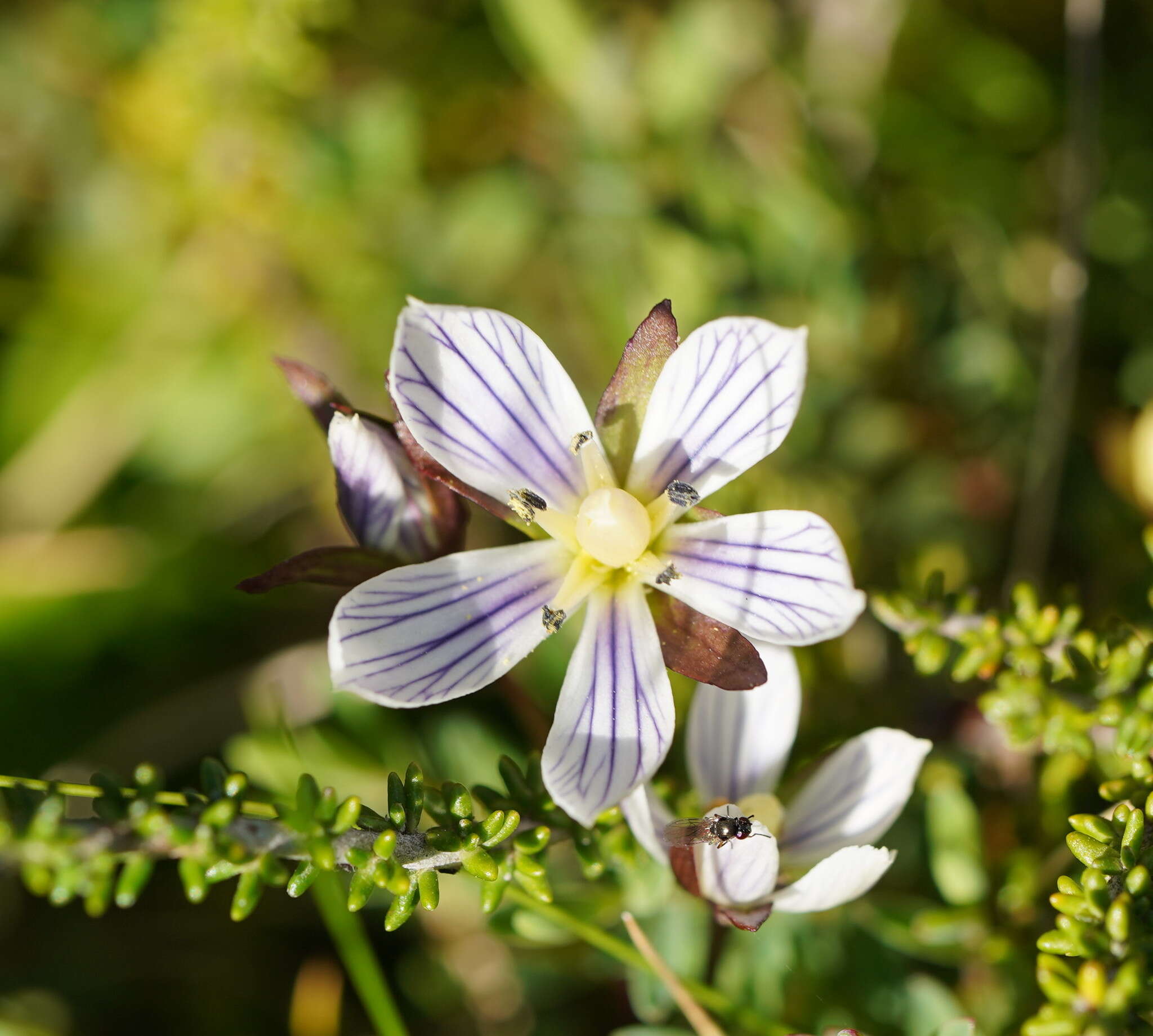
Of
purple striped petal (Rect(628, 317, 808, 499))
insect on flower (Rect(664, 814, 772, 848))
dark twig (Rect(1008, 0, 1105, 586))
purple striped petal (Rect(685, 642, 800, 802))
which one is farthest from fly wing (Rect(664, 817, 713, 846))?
dark twig (Rect(1008, 0, 1105, 586))

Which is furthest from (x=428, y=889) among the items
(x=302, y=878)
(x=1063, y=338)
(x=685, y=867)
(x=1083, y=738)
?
(x=1063, y=338)

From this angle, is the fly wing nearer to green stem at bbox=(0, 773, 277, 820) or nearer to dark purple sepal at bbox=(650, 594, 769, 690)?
dark purple sepal at bbox=(650, 594, 769, 690)

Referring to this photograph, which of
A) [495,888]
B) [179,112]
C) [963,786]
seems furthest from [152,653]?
[963,786]

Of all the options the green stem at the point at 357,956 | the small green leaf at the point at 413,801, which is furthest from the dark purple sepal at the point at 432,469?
the green stem at the point at 357,956

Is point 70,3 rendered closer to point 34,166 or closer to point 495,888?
point 34,166

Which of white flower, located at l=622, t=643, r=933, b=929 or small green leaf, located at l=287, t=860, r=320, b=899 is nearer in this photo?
small green leaf, located at l=287, t=860, r=320, b=899
